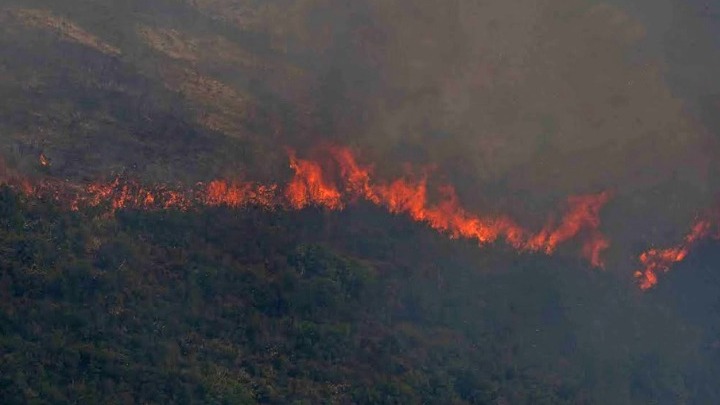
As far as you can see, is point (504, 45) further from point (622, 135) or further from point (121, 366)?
point (121, 366)

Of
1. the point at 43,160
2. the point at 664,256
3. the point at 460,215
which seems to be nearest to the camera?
the point at 43,160

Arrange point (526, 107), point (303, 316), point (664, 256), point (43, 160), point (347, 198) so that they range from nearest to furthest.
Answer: point (43, 160)
point (303, 316)
point (347, 198)
point (526, 107)
point (664, 256)

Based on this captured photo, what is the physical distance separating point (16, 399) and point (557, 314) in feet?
141

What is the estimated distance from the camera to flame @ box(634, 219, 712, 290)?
73438 millimetres

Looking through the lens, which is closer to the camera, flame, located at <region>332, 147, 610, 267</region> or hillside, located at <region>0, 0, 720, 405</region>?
hillside, located at <region>0, 0, 720, 405</region>

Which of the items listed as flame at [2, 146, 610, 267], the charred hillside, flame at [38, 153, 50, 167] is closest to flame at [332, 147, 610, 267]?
flame at [2, 146, 610, 267]

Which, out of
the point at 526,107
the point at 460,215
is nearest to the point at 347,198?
the point at 460,215

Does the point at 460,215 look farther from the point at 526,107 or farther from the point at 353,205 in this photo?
the point at 526,107

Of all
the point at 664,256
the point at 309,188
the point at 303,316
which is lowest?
the point at 303,316

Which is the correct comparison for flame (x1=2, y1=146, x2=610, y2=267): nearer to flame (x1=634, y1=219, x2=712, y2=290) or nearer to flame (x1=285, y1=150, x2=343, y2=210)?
flame (x1=285, y1=150, x2=343, y2=210)

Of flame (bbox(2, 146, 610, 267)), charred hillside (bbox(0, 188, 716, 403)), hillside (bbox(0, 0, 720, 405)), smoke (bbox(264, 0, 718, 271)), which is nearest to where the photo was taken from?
charred hillside (bbox(0, 188, 716, 403))

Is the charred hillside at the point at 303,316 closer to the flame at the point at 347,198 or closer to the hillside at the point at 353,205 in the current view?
the hillside at the point at 353,205

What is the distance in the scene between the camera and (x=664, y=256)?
2950 inches

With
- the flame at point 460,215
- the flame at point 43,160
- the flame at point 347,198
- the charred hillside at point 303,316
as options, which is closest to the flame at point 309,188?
the flame at point 347,198
